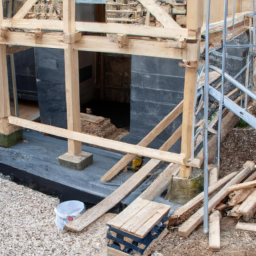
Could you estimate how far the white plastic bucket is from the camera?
7160 millimetres

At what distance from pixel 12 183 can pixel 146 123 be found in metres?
3.44

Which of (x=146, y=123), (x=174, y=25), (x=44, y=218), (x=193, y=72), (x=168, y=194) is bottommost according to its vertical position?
(x=44, y=218)

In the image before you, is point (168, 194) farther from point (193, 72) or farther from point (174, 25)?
point (174, 25)

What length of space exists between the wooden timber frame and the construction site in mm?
19

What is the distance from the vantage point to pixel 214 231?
6.16 metres

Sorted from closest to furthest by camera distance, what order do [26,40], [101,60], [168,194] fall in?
[168,194], [26,40], [101,60]

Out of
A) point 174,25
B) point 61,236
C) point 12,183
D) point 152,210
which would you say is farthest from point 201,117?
point 12,183

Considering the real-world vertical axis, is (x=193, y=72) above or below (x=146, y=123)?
above

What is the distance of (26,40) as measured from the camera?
850cm

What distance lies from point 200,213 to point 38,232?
9.41ft

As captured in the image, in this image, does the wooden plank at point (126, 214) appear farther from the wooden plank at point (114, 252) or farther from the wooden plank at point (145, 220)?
the wooden plank at point (114, 252)

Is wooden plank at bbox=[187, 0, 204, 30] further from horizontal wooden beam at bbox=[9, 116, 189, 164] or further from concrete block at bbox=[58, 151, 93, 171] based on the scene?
concrete block at bbox=[58, 151, 93, 171]

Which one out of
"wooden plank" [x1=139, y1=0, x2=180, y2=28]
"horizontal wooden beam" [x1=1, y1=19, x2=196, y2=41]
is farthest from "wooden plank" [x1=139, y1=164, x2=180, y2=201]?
"wooden plank" [x1=139, y1=0, x2=180, y2=28]

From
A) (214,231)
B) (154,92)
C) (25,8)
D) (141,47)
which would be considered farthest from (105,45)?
(214,231)
